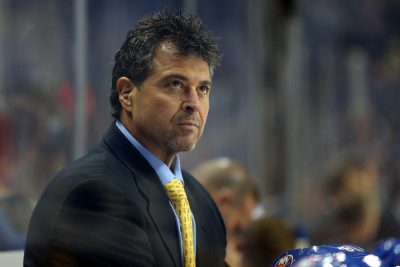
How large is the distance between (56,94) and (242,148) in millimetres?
484

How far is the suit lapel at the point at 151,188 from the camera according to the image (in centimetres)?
83

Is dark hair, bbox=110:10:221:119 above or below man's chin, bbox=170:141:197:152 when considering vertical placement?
above

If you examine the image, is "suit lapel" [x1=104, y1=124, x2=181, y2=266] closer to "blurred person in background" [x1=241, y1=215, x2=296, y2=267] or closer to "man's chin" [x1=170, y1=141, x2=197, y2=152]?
"man's chin" [x1=170, y1=141, x2=197, y2=152]

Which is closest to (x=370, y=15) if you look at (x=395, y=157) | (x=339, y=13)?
(x=339, y=13)

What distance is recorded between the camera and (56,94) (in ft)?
3.09

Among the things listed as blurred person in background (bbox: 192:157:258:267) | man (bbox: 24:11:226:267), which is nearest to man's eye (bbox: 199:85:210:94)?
man (bbox: 24:11:226:267)

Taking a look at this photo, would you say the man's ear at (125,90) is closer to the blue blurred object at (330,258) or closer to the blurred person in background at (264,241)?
the blue blurred object at (330,258)

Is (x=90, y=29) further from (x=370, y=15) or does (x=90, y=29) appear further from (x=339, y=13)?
(x=370, y=15)

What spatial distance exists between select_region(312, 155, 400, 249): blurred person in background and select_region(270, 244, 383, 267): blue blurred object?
0.61 meters

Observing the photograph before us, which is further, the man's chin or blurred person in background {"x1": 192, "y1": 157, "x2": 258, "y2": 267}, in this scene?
blurred person in background {"x1": 192, "y1": 157, "x2": 258, "y2": 267}

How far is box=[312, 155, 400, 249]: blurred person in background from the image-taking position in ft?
5.61

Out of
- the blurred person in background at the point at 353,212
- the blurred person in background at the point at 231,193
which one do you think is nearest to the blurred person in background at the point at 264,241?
the blurred person in background at the point at 231,193

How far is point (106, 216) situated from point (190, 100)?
141 mm

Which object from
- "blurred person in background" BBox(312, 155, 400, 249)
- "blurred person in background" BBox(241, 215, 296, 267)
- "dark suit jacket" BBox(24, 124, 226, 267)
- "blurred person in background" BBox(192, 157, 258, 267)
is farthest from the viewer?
"blurred person in background" BBox(312, 155, 400, 249)
